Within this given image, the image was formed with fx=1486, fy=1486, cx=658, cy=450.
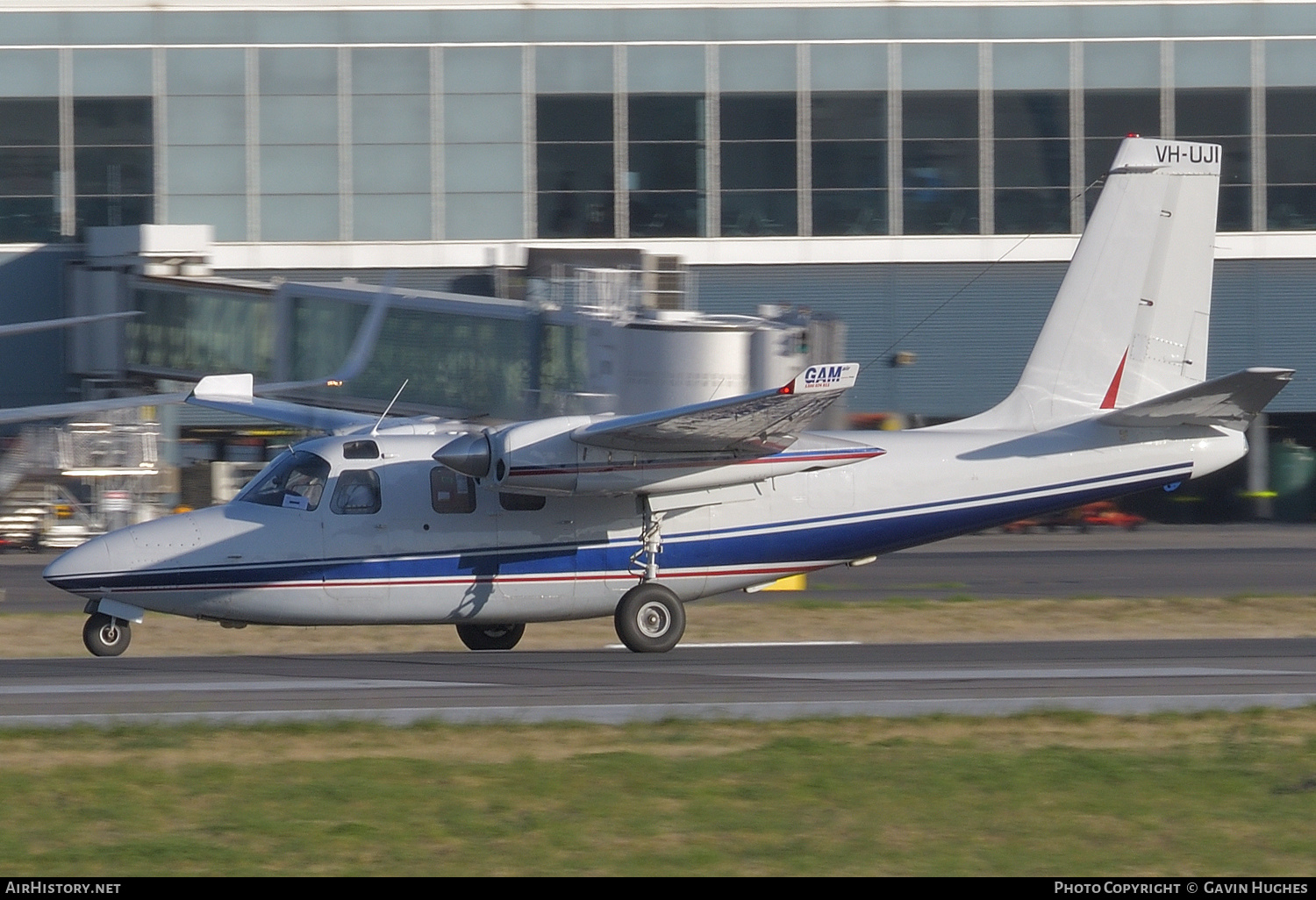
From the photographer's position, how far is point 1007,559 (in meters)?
26.8

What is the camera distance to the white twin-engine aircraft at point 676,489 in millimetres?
14438

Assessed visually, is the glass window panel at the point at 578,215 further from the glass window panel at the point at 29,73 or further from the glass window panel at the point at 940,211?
the glass window panel at the point at 29,73

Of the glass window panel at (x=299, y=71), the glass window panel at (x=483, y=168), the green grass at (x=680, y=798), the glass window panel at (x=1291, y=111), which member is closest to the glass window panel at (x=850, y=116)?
the glass window panel at (x=483, y=168)

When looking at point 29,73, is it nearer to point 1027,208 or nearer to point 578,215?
point 578,215

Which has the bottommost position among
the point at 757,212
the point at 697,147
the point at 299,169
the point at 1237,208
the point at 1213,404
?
the point at 1213,404

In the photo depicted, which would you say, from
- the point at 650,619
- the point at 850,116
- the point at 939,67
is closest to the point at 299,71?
the point at 850,116

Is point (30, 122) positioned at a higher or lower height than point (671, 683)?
higher

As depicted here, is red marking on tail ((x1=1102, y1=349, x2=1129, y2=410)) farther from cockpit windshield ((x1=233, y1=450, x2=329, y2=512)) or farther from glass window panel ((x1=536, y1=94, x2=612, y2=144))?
glass window panel ((x1=536, y1=94, x2=612, y2=144))

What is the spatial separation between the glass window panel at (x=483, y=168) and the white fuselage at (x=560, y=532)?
2259cm

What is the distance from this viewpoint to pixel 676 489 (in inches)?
588

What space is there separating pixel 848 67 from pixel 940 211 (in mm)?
4281

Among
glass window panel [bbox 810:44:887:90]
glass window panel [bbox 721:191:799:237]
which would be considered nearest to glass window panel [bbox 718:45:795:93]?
glass window panel [bbox 810:44:887:90]

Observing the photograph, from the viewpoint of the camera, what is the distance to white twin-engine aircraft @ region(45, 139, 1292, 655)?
47.4ft

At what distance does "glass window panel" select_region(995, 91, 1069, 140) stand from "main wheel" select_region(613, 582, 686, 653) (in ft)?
84.0
